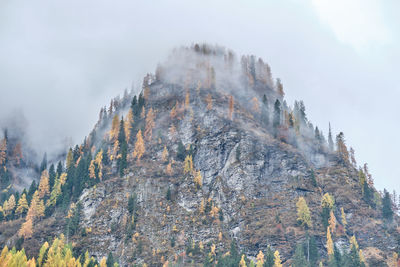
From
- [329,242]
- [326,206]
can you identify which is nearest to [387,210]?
[326,206]

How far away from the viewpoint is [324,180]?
18838 cm

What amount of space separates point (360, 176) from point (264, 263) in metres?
68.4

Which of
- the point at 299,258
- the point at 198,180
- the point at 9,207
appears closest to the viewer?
the point at 299,258

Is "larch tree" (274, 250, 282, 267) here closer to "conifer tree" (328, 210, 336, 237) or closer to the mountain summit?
the mountain summit

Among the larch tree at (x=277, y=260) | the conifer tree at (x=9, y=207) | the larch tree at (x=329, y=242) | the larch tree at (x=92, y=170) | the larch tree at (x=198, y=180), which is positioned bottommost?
the larch tree at (x=277, y=260)

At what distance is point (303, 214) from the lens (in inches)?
6378

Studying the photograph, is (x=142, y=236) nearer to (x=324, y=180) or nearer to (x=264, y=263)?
(x=264, y=263)

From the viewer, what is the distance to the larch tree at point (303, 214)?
159750mm

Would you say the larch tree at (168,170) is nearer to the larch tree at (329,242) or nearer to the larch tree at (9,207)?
the larch tree at (9,207)

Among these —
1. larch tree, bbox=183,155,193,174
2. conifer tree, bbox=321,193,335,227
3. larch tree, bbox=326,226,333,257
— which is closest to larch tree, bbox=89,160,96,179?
larch tree, bbox=183,155,193,174

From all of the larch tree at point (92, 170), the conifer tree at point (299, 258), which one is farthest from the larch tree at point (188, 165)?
the conifer tree at point (299, 258)

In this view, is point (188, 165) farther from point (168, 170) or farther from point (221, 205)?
point (221, 205)

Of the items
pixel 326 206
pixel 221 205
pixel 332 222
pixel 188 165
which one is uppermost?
pixel 188 165

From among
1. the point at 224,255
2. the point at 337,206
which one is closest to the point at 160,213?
the point at 224,255
